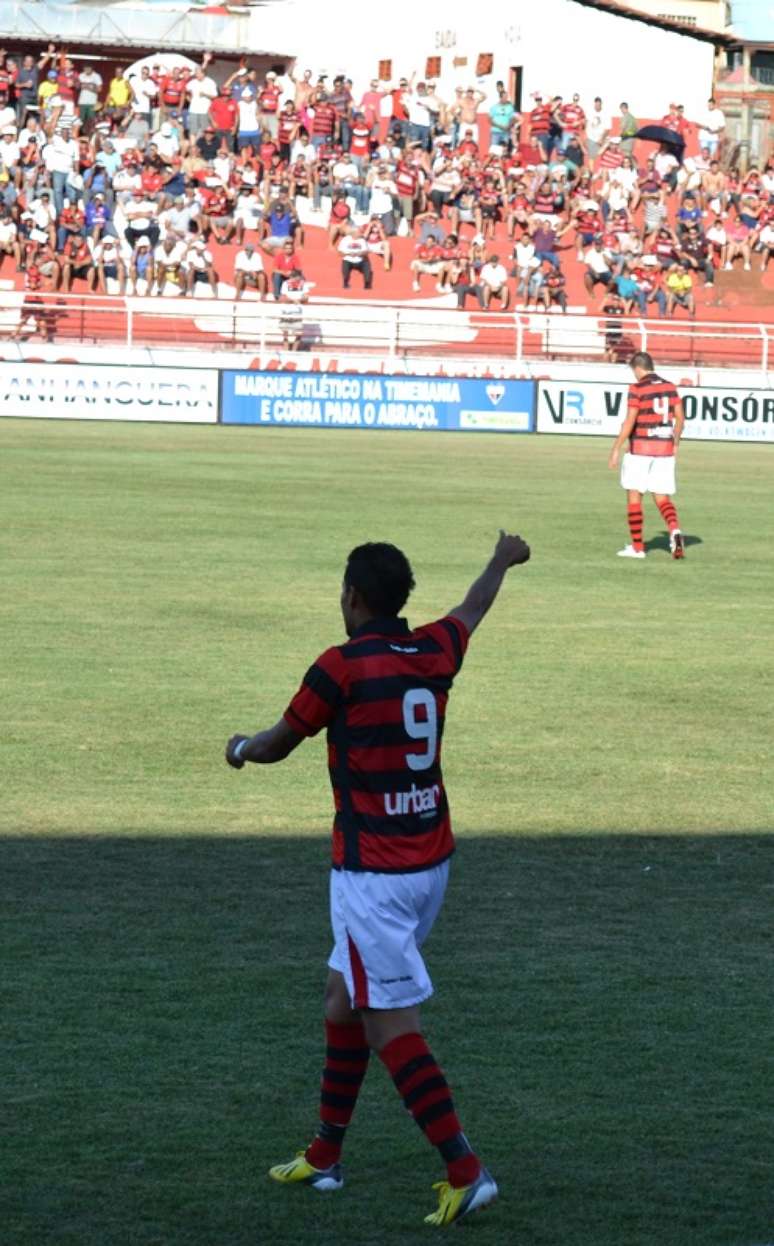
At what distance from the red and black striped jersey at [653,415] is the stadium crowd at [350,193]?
62.7 ft

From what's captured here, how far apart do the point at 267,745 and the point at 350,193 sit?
3777 cm

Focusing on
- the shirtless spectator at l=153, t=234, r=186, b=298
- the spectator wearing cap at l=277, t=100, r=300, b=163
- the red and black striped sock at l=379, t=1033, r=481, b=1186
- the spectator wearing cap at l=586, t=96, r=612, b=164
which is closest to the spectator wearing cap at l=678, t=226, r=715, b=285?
the spectator wearing cap at l=586, t=96, r=612, b=164

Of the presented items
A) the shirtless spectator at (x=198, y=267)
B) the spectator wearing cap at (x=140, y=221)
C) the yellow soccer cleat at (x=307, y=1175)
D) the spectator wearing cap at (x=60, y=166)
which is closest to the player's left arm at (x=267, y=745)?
the yellow soccer cleat at (x=307, y=1175)

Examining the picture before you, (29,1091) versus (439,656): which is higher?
(439,656)

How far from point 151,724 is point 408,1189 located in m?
6.36

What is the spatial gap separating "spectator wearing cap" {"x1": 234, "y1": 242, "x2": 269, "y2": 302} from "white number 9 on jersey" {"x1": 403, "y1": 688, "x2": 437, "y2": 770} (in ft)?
110

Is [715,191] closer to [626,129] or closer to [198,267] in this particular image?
[626,129]

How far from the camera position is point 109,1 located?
189 feet

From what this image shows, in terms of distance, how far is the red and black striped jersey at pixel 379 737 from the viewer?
5.00m

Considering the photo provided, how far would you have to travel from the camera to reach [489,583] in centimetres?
570

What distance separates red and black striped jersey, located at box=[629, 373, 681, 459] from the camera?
19.5 metres

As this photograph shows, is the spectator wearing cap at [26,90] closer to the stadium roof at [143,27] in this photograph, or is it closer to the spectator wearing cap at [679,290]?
the stadium roof at [143,27]

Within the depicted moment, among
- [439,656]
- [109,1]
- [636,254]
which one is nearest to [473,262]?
[636,254]

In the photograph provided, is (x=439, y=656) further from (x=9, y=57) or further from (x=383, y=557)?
(x=9, y=57)
